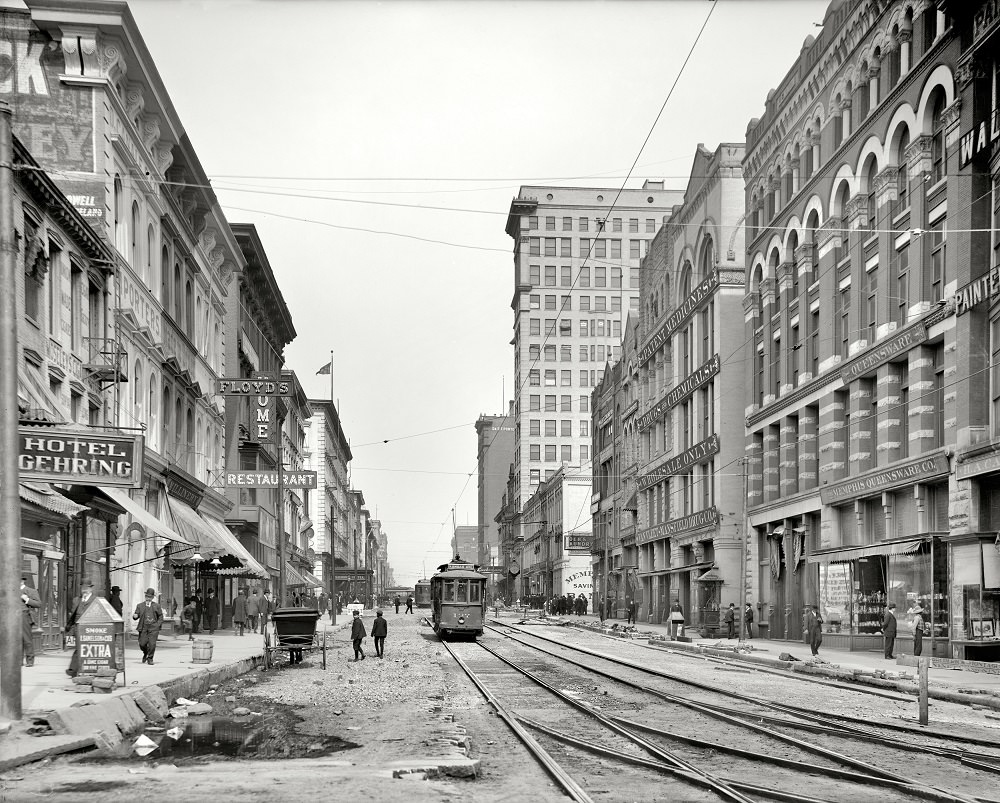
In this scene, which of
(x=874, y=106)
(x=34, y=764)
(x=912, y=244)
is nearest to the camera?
(x=34, y=764)

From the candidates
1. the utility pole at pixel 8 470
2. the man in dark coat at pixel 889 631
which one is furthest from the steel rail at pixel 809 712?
the utility pole at pixel 8 470

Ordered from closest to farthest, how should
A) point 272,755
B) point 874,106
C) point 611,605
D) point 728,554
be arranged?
point 272,755, point 874,106, point 728,554, point 611,605

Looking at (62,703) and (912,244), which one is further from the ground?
(912,244)

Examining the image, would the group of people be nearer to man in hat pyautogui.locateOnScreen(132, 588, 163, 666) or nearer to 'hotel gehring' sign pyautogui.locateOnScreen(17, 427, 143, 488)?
man in hat pyautogui.locateOnScreen(132, 588, 163, 666)

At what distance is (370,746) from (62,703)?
14.9 ft

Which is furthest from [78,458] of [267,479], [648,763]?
[267,479]

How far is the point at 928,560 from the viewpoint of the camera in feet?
102

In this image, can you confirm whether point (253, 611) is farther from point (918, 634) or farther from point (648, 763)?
point (648, 763)

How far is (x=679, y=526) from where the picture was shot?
61.2 metres

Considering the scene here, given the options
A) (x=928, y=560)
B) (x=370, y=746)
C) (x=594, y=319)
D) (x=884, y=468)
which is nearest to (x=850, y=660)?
(x=928, y=560)

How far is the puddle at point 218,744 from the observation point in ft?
44.0

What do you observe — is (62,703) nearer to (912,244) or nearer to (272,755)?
(272,755)

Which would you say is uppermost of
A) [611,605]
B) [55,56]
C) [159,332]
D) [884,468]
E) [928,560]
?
[55,56]

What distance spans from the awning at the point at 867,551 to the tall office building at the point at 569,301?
9078 centimetres
